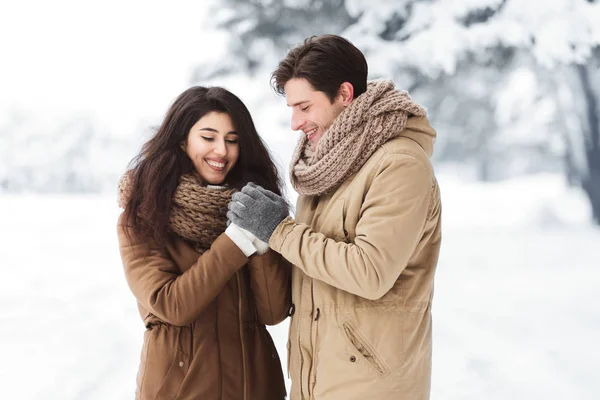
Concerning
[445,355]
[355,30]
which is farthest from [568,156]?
[445,355]

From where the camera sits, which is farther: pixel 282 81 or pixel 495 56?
pixel 495 56

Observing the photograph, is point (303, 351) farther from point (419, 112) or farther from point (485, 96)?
point (485, 96)

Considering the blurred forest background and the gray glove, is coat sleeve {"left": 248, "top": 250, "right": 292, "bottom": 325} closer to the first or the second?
the gray glove

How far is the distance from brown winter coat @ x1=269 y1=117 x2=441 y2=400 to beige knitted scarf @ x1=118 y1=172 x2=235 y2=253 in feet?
0.75

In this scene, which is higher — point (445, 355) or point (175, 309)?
point (175, 309)

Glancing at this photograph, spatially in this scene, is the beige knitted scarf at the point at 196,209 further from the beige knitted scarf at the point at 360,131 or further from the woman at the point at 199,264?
the beige knitted scarf at the point at 360,131

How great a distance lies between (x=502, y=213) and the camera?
5.95 metres

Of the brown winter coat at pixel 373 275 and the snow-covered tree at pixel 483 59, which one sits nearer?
the brown winter coat at pixel 373 275

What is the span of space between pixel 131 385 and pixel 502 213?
3.95 m

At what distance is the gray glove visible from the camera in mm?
1428

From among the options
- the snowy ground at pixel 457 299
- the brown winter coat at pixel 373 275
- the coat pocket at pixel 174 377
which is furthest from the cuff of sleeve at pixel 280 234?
the snowy ground at pixel 457 299

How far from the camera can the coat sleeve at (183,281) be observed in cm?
146

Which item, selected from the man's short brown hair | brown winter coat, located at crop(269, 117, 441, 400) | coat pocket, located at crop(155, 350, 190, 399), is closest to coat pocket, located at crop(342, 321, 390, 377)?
brown winter coat, located at crop(269, 117, 441, 400)

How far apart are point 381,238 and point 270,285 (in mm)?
399
